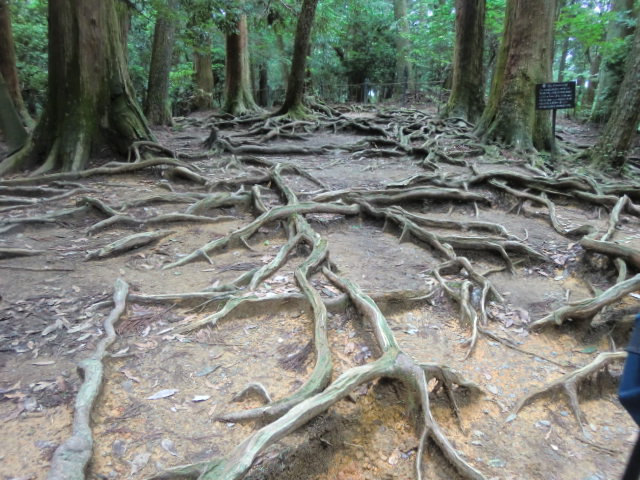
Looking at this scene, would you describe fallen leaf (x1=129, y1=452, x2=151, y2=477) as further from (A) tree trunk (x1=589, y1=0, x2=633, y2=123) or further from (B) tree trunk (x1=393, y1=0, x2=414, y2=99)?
(B) tree trunk (x1=393, y1=0, x2=414, y2=99)

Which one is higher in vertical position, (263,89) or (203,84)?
(203,84)

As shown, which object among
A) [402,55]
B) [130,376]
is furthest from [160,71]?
[402,55]

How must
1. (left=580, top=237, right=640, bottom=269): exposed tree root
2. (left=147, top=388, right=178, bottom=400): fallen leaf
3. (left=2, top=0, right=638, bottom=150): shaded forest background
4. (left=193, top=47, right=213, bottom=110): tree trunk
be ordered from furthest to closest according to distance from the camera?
1. (left=193, top=47, right=213, bottom=110): tree trunk
2. (left=2, top=0, right=638, bottom=150): shaded forest background
3. (left=580, top=237, right=640, bottom=269): exposed tree root
4. (left=147, top=388, right=178, bottom=400): fallen leaf

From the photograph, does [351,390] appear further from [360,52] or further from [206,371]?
[360,52]

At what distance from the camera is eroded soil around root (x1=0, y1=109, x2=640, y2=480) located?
2566 mm

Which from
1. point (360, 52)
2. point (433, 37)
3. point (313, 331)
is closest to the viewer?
point (313, 331)

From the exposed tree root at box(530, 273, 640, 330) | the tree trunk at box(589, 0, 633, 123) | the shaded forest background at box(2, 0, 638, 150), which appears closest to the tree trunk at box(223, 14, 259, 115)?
the shaded forest background at box(2, 0, 638, 150)

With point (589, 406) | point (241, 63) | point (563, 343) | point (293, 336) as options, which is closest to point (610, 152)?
point (563, 343)

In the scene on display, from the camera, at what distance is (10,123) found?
8.49m

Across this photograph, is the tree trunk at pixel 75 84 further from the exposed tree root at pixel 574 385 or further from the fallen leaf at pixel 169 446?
the exposed tree root at pixel 574 385

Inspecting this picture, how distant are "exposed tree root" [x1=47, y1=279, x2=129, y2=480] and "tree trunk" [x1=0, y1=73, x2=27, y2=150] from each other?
693cm

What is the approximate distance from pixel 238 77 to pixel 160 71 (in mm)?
3930

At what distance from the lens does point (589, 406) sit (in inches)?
124

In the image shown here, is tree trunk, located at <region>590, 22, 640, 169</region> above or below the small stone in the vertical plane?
above
